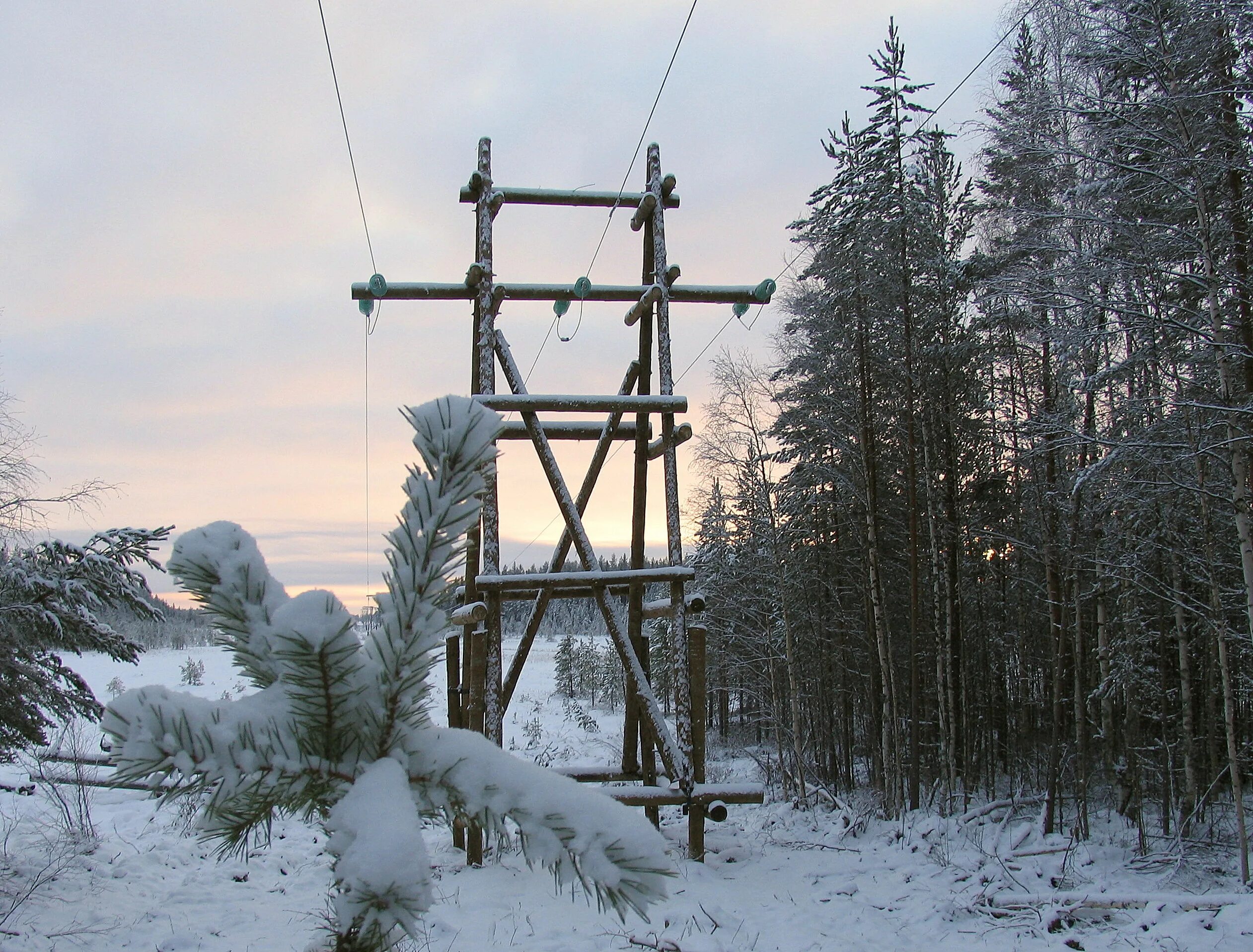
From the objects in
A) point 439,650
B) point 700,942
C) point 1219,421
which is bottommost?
point 700,942

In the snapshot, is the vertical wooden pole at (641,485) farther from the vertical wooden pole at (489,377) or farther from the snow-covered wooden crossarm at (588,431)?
the vertical wooden pole at (489,377)

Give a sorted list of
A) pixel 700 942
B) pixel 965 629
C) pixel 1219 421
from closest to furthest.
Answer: pixel 700 942
pixel 1219 421
pixel 965 629

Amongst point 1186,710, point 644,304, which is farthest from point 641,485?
point 1186,710

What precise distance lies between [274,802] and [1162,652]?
13904mm

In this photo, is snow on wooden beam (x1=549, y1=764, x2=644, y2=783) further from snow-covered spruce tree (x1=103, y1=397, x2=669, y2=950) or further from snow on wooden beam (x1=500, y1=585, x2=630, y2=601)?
snow-covered spruce tree (x1=103, y1=397, x2=669, y2=950)

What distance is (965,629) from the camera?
15398 millimetres

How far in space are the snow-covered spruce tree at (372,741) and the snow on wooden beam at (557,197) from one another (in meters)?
6.34

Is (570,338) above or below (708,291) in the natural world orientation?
below

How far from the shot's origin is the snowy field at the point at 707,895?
4.72 metres

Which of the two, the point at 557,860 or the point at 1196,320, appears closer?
the point at 557,860

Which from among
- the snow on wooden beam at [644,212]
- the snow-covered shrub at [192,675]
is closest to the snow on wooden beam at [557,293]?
the snow on wooden beam at [644,212]

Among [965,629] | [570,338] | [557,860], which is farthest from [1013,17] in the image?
[965,629]

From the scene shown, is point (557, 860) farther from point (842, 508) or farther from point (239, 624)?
point (842, 508)

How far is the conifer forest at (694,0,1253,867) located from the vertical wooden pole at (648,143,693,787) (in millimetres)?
3807
